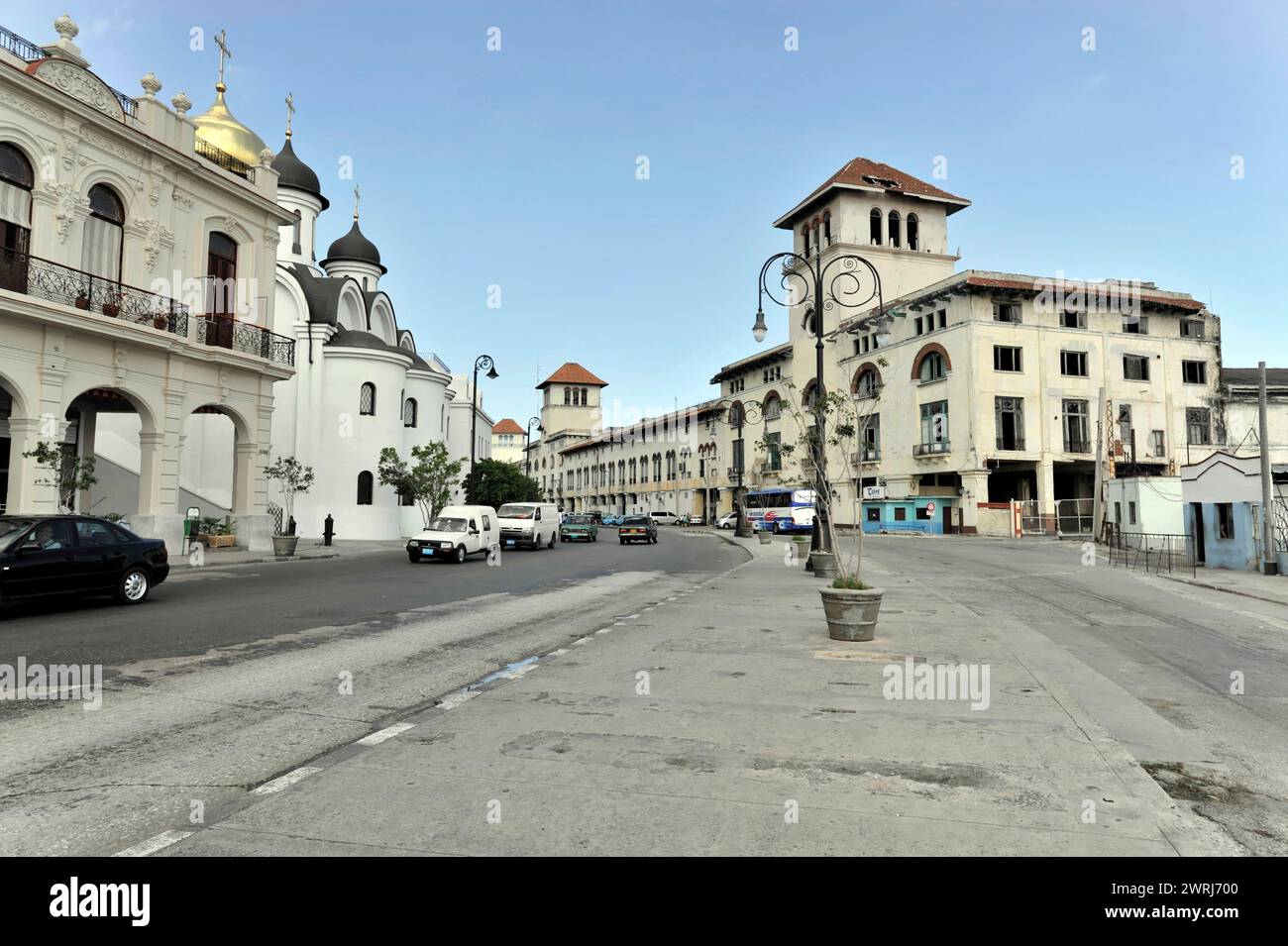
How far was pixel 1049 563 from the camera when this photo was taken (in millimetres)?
25562

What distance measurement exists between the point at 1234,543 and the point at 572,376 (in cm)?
10471

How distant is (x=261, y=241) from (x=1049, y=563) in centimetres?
2933

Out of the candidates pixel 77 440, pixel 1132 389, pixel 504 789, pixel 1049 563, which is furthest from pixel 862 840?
pixel 1132 389

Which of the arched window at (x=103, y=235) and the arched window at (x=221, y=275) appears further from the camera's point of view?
the arched window at (x=221, y=275)

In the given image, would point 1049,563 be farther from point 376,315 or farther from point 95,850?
point 376,315

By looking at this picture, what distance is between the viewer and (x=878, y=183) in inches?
2520

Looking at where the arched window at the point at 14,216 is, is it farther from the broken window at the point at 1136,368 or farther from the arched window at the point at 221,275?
the broken window at the point at 1136,368

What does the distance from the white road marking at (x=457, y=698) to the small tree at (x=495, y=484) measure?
38426 millimetres

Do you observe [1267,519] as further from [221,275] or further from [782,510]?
[782,510]

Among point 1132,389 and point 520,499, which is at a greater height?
point 1132,389

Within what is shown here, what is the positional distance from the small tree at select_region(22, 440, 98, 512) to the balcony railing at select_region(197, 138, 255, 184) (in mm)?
11620

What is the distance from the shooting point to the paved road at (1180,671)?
15.8ft

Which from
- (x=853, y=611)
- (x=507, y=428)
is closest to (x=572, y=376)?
(x=507, y=428)

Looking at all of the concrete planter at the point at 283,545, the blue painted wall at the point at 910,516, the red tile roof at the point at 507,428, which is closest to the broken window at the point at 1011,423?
the blue painted wall at the point at 910,516
